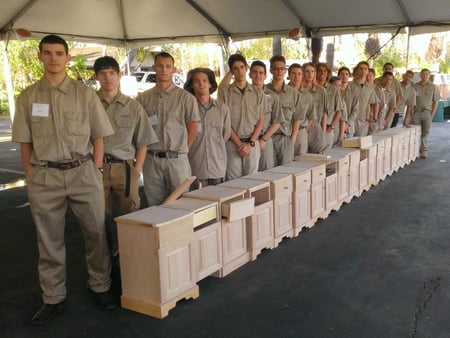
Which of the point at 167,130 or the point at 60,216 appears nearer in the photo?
the point at 60,216

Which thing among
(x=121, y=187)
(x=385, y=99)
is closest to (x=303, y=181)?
(x=121, y=187)

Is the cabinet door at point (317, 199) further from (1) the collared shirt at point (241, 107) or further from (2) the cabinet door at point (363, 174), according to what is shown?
(2) the cabinet door at point (363, 174)

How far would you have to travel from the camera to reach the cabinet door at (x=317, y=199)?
14.3ft

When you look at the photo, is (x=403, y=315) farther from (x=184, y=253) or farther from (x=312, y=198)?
(x=312, y=198)

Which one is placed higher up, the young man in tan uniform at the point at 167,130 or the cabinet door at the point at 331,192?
the young man in tan uniform at the point at 167,130

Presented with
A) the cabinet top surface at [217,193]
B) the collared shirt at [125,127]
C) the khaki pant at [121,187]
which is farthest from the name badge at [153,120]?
the cabinet top surface at [217,193]

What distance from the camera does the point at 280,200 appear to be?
149 inches

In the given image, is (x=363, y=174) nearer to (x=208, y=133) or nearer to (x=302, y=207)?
(x=302, y=207)

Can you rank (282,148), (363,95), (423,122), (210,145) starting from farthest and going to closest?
(423,122)
(363,95)
(282,148)
(210,145)

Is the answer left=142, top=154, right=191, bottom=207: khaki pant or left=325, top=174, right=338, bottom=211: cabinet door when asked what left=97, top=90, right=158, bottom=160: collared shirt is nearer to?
left=142, top=154, right=191, bottom=207: khaki pant

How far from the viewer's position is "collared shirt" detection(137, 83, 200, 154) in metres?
3.37

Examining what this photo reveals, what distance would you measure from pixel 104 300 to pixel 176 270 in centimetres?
48

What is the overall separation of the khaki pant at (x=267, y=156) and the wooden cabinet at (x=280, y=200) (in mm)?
720

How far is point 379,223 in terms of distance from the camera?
175 inches
